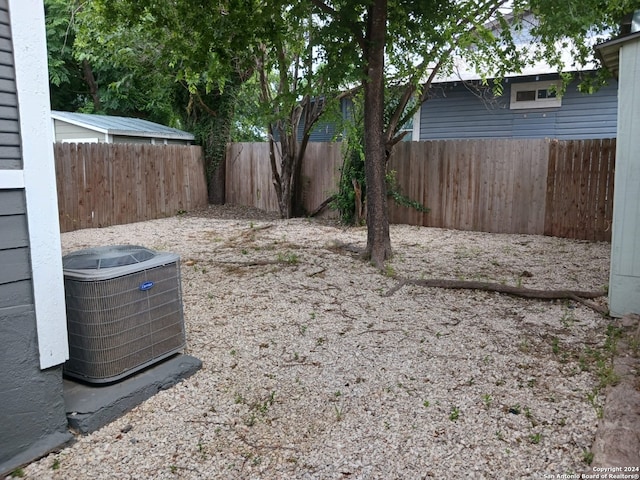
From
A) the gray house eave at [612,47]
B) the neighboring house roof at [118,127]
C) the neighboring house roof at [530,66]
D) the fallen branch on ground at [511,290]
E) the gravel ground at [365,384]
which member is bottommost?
the gravel ground at [365,384]

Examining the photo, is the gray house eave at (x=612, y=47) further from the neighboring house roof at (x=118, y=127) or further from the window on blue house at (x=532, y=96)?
the neighboring house roof at (x=118, y=127)

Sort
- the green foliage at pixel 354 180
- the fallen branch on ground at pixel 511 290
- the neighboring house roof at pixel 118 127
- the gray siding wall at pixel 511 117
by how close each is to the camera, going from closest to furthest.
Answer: the fallen branch on ground at pixel 511 290, the green foliage at pixel 354 180, the gray siding wall at pixel 511 117, the neighboring house roof at pixel 118 127

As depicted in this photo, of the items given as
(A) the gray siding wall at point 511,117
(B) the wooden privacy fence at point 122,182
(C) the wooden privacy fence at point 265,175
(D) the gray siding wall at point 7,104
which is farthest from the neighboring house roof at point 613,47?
(B) the wooden privacy fence at point 122,182

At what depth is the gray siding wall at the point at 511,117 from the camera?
11438 mm

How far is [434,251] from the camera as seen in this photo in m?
7.48

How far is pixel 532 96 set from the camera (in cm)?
1206

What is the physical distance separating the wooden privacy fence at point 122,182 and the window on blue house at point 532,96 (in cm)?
785

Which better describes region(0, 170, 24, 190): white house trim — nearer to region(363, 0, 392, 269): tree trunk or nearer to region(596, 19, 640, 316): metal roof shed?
region(596, 19, 640, 316): metal roof shed

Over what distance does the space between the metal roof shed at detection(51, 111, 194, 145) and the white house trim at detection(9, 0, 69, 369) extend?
405 inches

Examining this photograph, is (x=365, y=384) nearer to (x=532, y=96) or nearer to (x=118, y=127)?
→ (x=532, y=96)

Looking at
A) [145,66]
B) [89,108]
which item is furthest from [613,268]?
[89,108]

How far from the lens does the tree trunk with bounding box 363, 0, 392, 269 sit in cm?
633

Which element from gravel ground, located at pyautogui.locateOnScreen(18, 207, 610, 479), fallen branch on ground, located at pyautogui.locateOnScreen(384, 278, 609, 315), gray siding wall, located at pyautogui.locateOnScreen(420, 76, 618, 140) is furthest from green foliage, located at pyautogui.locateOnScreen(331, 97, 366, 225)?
fallen branch on ground, located at pyautogui.locateOnScreen(384, 278, 609, 315)

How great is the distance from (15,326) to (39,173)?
2.51 ft
